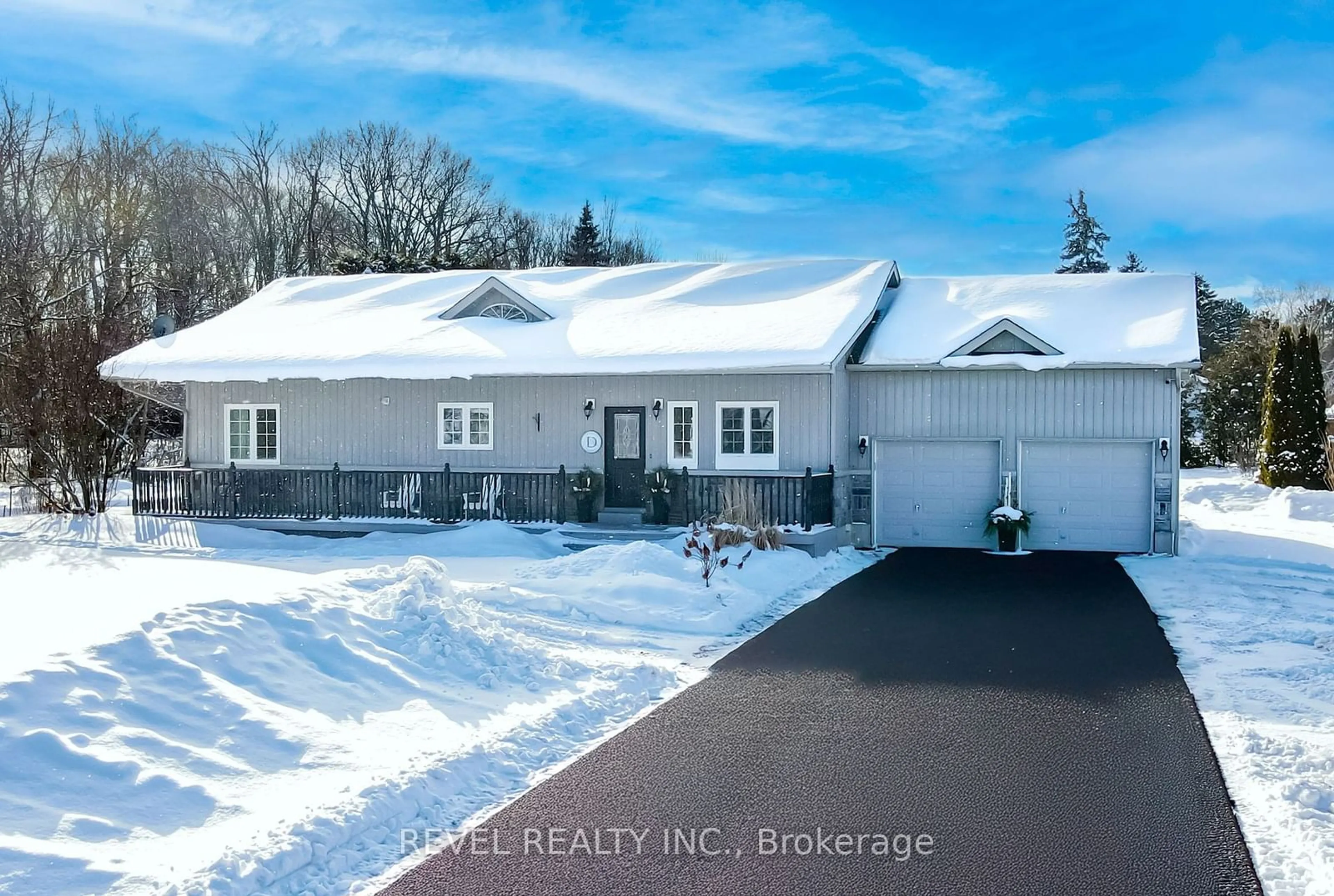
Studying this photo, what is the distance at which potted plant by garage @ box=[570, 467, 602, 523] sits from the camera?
687 inches

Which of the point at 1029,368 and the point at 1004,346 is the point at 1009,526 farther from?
the point at 1004,346

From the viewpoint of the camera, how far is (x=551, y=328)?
1969 cm

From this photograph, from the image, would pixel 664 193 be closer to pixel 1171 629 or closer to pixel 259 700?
pixel 1171 629

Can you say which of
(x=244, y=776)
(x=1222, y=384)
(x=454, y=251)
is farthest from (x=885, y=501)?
(x=454, y=251)

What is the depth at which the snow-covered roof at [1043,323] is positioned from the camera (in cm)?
1680

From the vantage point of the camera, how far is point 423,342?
19.2 meters

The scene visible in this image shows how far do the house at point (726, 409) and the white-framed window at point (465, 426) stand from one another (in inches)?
1.5

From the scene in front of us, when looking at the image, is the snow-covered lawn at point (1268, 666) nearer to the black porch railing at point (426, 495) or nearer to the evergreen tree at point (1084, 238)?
the black porch railing at point (426, 495)

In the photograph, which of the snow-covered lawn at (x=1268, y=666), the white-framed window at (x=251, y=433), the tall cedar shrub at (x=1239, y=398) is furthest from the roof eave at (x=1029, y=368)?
the tall cedar shrub at (x=1239, y=398)

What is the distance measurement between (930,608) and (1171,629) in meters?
2.44

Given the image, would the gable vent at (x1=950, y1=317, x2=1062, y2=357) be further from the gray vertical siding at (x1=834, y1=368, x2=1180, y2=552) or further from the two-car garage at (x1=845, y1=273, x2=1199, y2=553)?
the gray vertical siding at (x1=834, y1=368, x2=1180, y2=552)

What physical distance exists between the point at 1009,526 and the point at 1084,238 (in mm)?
36774

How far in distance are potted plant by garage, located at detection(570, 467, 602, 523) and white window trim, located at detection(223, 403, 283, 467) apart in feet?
21.0

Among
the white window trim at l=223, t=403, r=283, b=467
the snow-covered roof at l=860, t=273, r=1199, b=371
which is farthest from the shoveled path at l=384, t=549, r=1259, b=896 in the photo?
the white window trim at l=223, t=403, r=283, b=467
